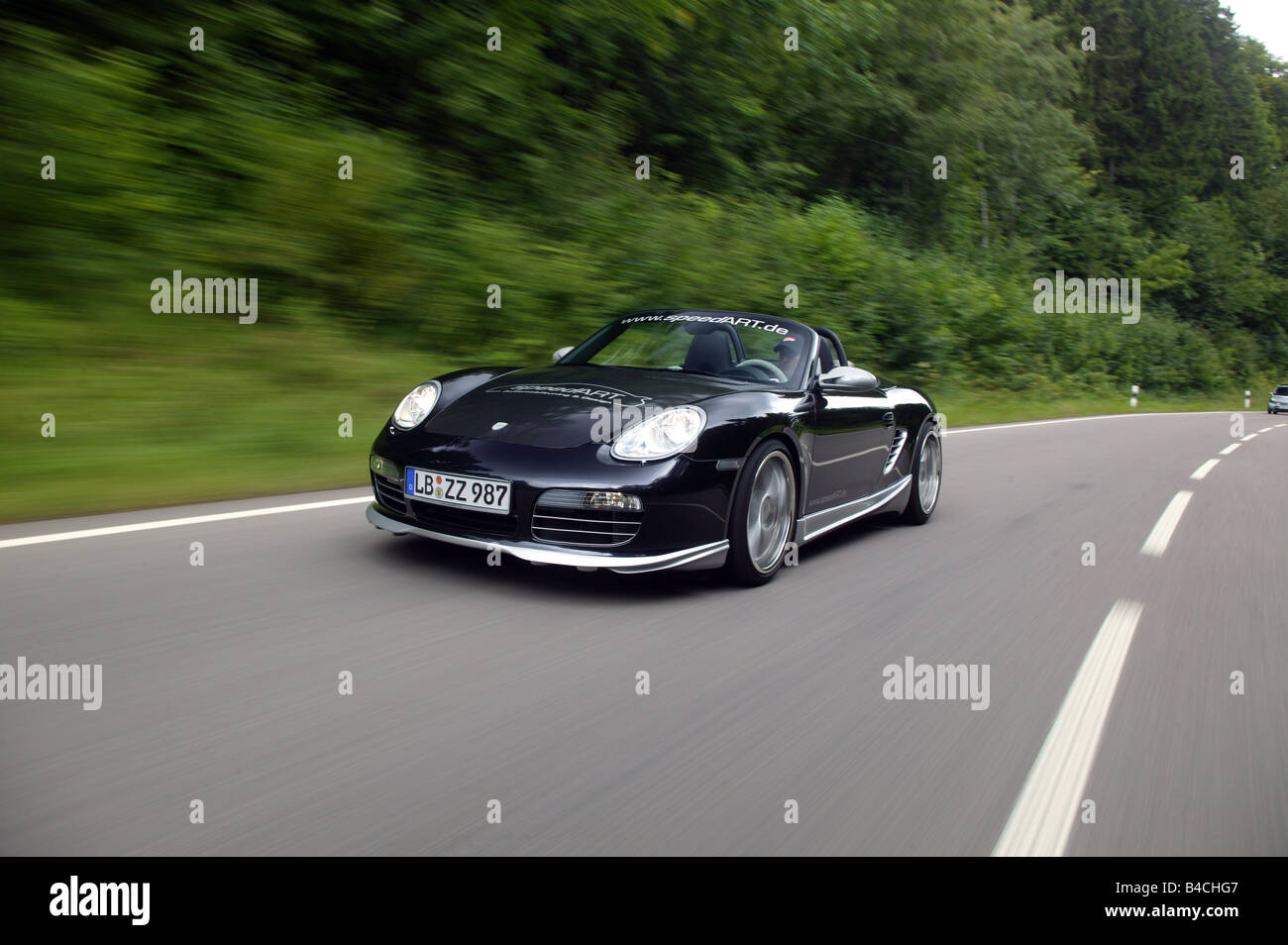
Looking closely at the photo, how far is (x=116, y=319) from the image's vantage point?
8.23 m

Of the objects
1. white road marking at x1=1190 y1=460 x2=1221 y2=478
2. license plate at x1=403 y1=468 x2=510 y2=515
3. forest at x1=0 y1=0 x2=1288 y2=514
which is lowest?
white road marking at x1=1190 y1=460 x2=1221 y2=478

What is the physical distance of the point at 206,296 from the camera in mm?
9227

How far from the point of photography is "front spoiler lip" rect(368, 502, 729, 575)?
173 inches

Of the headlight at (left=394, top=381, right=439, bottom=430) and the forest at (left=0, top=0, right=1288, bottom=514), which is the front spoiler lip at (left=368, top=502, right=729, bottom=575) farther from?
the forest at (left=0, top=0, right=1288, bottom=514)

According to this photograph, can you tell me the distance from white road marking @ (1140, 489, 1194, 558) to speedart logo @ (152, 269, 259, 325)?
7016 mm

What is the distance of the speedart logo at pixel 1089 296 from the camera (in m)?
36.3

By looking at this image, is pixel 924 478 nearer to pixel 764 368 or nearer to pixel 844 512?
pixel 844 512

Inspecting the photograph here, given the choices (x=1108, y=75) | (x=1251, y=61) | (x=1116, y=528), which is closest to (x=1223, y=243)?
(x=1108, y=75)

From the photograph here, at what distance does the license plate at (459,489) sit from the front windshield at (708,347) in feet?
4.92

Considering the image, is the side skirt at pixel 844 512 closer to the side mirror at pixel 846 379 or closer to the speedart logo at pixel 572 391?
the side mirror at pixel 846 379
